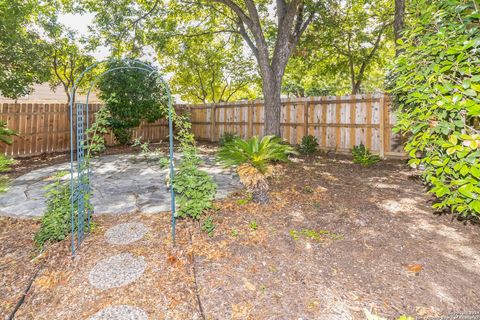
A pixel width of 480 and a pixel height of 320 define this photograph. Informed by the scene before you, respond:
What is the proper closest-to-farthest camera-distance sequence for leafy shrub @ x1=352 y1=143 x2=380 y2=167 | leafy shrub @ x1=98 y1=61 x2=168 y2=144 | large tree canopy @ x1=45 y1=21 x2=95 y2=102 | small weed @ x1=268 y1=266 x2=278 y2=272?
small weed @ x1=268 y1=266 x2=278 y2=272
leafy shrub @ x1=352 y1=143 x2=380 y2=167
leafy shrub @ x1=98 y1=61 x2=168 y2=144
large tree canopy @ x1=45 y1=21 x2=95 y2=102

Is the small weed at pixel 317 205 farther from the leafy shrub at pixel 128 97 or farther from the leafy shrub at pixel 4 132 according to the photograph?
the leafy shrub at pixel 128 97

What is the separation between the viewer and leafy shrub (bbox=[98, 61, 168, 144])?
8.02 meters

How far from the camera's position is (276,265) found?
231cm

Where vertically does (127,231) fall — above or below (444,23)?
below

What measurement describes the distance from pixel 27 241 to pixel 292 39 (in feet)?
20.1

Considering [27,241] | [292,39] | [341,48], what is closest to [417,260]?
[27,241]

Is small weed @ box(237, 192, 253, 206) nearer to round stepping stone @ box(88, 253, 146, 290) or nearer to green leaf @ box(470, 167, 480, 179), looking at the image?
round stepping stone @ box(88, 253, 146, 290)

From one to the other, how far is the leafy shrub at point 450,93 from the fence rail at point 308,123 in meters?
4.90

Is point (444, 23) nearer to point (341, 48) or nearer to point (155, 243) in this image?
point (155, 243)

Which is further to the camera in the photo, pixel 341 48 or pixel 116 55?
pixel 341 48

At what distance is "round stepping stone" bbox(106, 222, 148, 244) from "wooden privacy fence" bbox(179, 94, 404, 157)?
557 centimetres

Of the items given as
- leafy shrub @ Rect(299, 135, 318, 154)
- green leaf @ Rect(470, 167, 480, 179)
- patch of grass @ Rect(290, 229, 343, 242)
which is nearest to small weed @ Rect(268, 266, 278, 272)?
patch of grass @ Rect(290, 229, 343, 242)

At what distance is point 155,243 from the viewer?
8.68ft

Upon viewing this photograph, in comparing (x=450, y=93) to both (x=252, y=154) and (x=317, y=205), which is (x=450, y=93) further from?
(x=252, y=154)
